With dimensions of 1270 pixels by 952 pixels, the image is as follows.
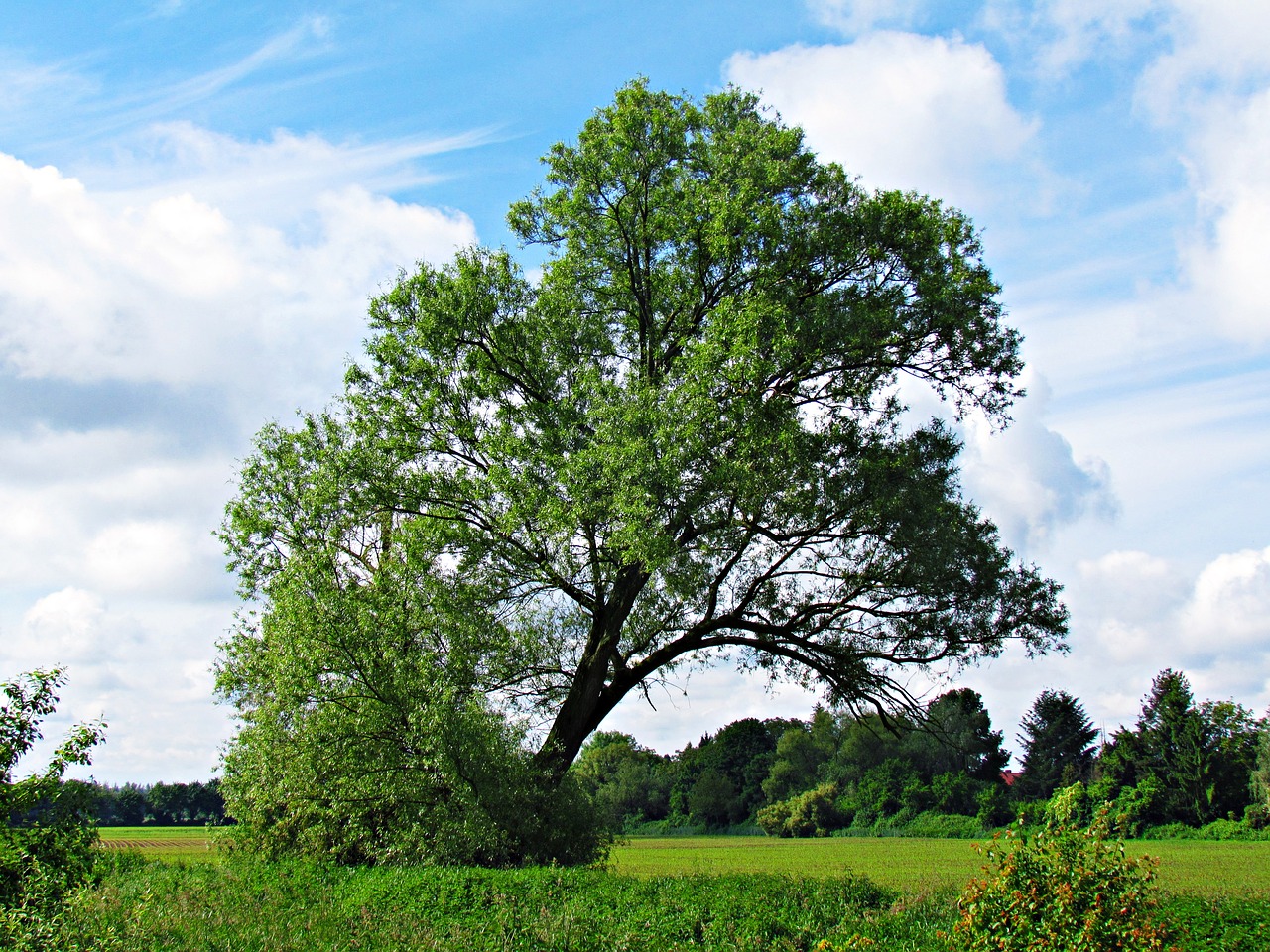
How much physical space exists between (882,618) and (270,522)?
13733 mm

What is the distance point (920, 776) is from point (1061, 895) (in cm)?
5556

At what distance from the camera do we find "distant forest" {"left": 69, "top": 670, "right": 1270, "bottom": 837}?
52062 mm

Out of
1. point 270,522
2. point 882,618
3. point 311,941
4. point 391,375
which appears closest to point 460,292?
point 391,375

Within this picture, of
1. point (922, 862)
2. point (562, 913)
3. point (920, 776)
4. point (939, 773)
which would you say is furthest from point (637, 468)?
point (939, 773)

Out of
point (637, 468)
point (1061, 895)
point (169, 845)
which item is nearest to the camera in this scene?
point (1061, 895)

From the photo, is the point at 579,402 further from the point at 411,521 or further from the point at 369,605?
the point at 369,605

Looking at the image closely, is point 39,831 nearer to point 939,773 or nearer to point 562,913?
point 562,913

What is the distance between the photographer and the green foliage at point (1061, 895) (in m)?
8.11

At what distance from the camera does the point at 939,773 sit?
205ft

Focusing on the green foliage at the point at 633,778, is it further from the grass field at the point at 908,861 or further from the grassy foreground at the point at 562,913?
the grassy foreground at the point at 562,913

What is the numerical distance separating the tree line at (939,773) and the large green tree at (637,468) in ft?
69.5

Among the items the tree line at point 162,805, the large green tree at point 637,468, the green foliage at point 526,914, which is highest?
the large green tree at point 637,468

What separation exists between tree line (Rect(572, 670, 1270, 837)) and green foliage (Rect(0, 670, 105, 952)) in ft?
104

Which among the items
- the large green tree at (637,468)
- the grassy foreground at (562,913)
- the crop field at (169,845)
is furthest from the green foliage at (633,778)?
the grassy foreground at (562,913)
